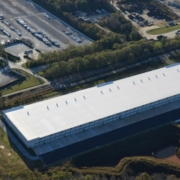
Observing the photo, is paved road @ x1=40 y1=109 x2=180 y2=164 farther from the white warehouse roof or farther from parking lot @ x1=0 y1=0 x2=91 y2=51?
parking lot @ x1=0 y1=0 x2=91 y2=51

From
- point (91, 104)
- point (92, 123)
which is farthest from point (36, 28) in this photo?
point (92, 123)

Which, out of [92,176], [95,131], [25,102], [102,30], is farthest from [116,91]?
[102,30]

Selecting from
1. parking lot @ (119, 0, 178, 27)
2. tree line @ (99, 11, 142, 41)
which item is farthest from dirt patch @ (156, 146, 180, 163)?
parking lot @ (119, 0, 178, 27)

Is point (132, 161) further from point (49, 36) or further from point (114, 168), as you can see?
point (49, 36)

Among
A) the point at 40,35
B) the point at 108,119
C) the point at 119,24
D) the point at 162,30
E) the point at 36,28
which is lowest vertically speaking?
the point at 36,28

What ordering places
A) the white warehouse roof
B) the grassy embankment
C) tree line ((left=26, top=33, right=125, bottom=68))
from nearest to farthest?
the grassy embankment, the white warehouse roof, tree line ((left=26, top=33, right=125, bottom=68))

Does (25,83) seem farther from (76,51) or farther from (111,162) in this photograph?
(111,162)

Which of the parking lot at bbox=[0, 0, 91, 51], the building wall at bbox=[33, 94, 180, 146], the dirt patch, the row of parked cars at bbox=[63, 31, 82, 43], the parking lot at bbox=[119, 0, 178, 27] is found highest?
the building wall at bbox=[33, 94, 180, 146]
